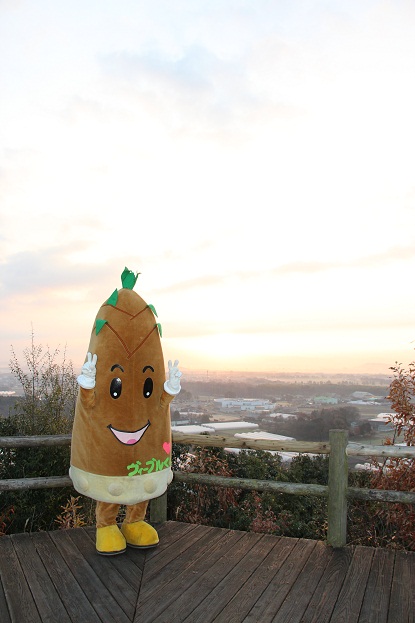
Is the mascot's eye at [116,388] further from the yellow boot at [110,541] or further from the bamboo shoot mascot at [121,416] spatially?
the yellow boot at [110,541]

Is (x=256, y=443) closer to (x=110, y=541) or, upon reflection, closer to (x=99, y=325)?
(x=110, y=541)

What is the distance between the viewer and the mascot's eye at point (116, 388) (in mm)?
3484

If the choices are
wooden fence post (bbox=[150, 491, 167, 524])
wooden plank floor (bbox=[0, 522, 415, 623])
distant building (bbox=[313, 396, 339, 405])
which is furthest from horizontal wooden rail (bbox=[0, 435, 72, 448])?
distant building (bbox=[313, 396, 339, 405])

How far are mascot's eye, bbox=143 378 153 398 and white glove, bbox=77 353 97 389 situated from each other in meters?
0.37

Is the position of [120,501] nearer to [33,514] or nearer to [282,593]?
[282,593]

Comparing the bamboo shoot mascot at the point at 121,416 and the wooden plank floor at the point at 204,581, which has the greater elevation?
the bamboo shoot mascot at the point at 121,416

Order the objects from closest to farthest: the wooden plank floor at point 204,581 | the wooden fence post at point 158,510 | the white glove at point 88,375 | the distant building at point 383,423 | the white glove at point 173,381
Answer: the wooden plank floor at point 204,581 → the white glove at point 88,375 → the white glove at point 173,381 → the wooden fence post at point 158,510 → the distant building at point 383,423

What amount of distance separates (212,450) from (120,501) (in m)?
3.26

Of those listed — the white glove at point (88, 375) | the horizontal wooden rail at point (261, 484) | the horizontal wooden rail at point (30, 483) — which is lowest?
the horizontal wooden rail at point (261, 484)

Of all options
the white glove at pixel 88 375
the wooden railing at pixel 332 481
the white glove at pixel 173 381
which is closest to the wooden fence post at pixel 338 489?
the wooden railing at pixel 332 481

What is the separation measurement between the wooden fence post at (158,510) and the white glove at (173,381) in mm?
1269

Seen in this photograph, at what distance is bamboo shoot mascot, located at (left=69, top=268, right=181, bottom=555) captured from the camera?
136 inches

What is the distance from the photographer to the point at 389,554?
3.73 metres

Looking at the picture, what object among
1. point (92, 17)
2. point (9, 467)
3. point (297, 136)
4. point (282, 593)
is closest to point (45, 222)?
point (92, 17)
